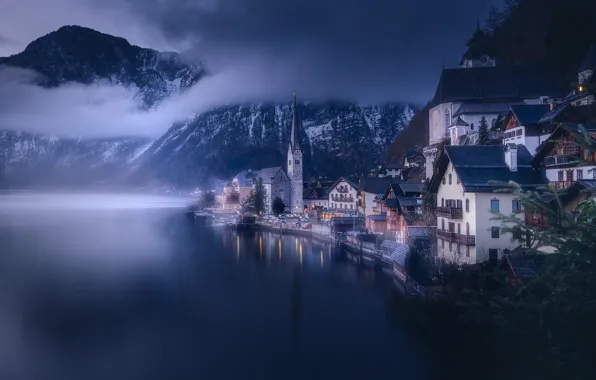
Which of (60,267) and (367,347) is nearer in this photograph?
(367,347)

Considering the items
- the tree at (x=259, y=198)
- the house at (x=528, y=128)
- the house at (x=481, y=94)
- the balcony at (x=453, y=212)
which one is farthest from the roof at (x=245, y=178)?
the balcony at (x=453, y=212)

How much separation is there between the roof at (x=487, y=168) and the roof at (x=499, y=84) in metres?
27.3

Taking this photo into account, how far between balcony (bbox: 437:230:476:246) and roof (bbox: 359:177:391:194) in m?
26.2

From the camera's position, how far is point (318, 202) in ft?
251

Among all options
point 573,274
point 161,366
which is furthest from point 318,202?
point 573,274

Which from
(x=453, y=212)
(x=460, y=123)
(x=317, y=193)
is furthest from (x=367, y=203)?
(x=453, y=212)

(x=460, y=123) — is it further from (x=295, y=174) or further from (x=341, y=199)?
(x=295, y=174)

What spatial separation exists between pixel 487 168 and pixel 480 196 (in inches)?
70.8

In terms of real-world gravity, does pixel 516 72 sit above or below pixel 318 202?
above

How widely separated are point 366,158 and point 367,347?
→ 556 feet

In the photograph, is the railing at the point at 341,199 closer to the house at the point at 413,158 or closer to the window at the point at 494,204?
the house at the point at 413,158

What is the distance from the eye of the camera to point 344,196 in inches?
2483

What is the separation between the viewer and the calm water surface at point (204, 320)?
18.0 meters

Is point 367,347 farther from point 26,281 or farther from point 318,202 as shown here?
point 318,202
